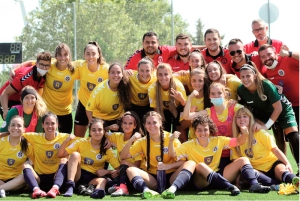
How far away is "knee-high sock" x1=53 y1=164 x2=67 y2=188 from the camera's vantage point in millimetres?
5594

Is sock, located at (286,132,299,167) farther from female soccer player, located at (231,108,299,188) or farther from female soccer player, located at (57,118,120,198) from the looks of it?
female soccer player, located at (57,118,120,198)

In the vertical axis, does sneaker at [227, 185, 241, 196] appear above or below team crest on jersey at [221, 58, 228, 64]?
below

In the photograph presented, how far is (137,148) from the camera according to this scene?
5895 mm

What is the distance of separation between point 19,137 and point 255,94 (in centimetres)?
274

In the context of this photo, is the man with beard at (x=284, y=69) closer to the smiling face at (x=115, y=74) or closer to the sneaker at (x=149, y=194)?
the smiling face at (x=115, y=74)

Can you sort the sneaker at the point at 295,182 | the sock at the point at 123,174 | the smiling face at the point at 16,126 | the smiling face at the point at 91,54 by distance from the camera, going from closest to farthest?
the sneaker at the point at 295,182 < the sock at the point at 123,174 < the smiling face at the point at 16,126 < the smiling face at the point at 91,54

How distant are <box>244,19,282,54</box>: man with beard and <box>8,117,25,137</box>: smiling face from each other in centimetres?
334

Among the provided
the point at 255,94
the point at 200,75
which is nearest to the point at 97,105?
the point at 200,75

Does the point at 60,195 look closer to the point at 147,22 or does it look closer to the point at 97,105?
the point at 97,105

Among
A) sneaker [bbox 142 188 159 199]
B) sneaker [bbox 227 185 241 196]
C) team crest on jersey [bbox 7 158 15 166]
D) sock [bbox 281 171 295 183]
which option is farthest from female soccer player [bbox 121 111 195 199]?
team crest on jersey [bbox 7 158 15 166]

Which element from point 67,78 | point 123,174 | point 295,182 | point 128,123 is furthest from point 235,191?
point 67,78

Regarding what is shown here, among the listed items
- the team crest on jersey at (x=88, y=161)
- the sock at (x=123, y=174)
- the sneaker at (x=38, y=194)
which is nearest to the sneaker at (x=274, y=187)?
the sock at (x=123, y=174)

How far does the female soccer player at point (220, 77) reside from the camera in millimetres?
6199

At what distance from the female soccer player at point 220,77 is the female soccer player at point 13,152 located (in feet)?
7.35
